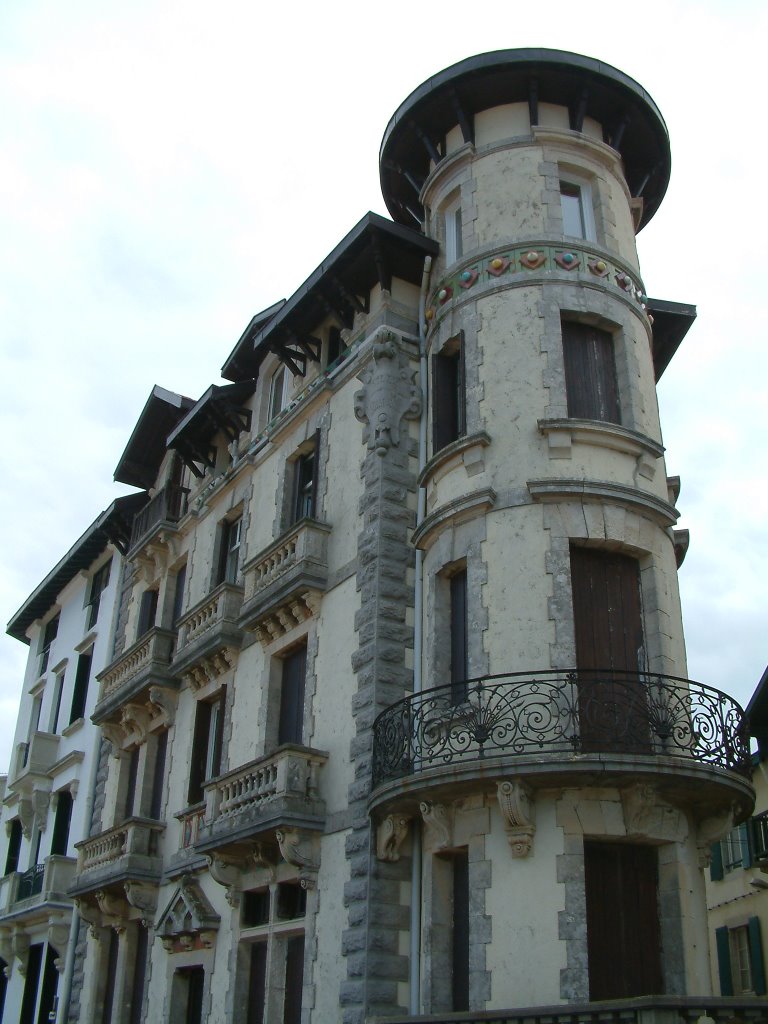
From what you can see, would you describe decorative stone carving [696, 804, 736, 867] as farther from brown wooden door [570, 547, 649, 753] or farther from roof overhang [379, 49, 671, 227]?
roof overhang [379, 49, 671, 227]

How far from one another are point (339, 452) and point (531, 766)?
308 inches

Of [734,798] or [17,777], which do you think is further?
[17,777]

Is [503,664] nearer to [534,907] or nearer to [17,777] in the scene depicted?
[534,907]

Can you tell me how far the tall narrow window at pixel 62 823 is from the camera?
2878 centimetres

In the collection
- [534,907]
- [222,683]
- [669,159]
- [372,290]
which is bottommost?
[534,907]

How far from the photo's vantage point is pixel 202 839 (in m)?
18.2

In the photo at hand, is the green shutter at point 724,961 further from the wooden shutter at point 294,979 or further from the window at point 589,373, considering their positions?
the window at point 589,373

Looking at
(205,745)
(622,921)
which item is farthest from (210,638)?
(622,921)

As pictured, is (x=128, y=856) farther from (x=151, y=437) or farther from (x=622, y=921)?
(x=151, y=437)

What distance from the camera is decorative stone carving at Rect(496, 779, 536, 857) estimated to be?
1333 cm

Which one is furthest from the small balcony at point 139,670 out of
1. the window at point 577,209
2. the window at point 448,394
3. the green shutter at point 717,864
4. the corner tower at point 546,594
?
the green shutter at point 717,864

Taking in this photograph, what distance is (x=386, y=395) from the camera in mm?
18328

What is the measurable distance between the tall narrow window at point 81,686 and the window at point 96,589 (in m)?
0.93

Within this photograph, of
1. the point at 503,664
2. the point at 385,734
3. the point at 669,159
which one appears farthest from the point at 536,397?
the point at 669,159
